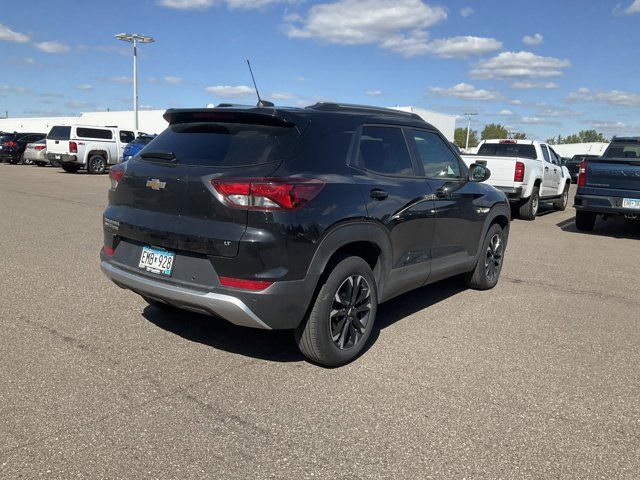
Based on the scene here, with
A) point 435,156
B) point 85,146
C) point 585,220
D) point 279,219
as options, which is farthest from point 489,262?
point 85,146

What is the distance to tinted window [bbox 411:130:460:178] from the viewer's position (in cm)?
475

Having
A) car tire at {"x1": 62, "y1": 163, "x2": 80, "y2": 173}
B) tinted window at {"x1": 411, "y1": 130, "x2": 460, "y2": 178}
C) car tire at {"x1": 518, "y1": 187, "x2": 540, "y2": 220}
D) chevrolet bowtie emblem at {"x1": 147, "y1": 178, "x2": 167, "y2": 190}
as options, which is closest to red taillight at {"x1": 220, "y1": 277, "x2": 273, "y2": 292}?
chevrolet bowtie emblem at {"x1": 147, "y1": 178, "x2": 167, "y2": 190}

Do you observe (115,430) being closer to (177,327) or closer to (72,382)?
(72,382)

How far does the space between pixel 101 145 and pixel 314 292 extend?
22.8 meters

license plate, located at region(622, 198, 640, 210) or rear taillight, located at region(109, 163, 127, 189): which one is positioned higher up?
rear taillight, located at region(109, 163, 127, 189)

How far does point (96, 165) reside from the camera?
77.8 feet

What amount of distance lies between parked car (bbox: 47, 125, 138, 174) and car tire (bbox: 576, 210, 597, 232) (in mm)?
19798

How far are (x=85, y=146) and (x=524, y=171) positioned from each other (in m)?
18.6

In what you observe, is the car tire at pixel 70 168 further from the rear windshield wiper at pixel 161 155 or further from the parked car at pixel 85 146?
the rear windshield wiper at pixel 161 155

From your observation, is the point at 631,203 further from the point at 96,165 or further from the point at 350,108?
the point at 96,165

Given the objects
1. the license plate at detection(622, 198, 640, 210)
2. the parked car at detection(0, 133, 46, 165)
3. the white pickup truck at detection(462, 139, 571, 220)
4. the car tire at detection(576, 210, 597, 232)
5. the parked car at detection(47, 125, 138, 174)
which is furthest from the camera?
the parked car at detection(0, 133, 46, 165)

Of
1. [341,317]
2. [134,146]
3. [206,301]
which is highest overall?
[134,146]

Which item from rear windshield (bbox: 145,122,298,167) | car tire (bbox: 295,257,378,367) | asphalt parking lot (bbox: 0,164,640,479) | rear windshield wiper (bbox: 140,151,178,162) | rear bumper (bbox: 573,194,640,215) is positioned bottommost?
asphalt parking lot (bbox: 0,164,640,479)

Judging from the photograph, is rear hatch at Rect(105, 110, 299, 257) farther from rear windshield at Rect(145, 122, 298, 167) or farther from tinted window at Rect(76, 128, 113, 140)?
tinted window at Rect(76, 128, 113, 140)
